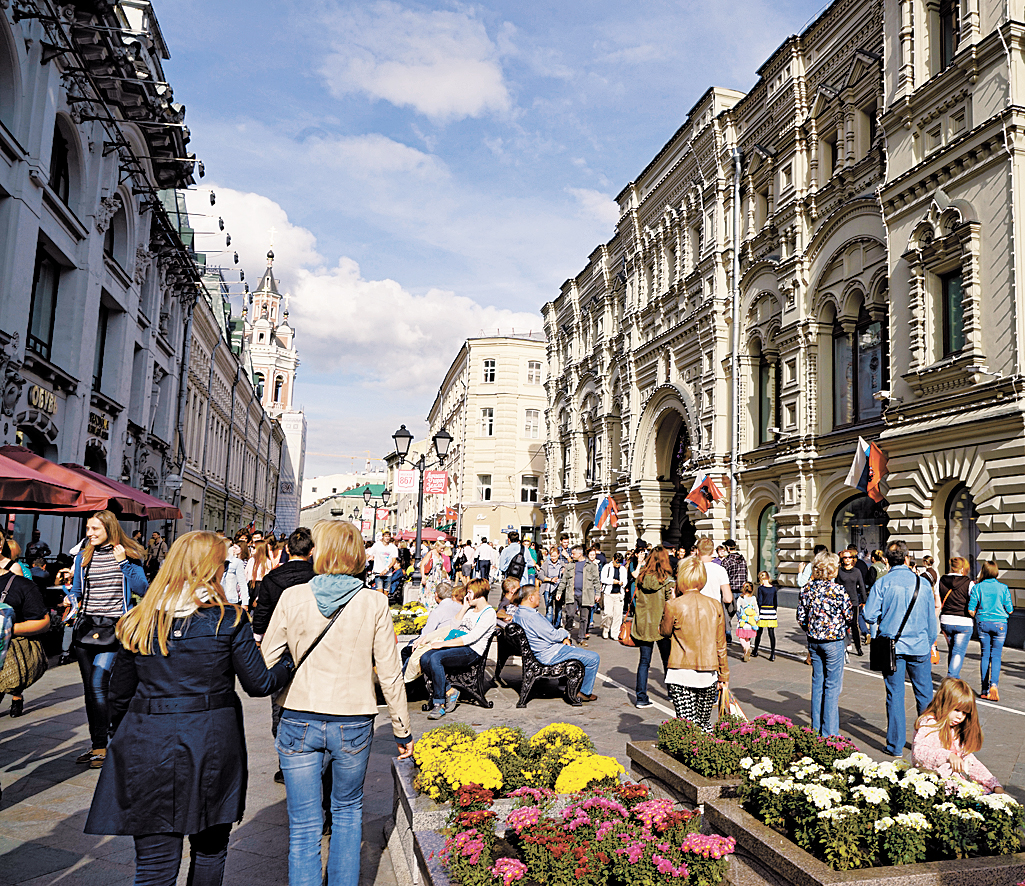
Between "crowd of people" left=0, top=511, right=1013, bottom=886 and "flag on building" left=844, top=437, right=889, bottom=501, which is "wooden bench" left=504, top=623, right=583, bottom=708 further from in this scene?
"flag on building" left=844, top=437, right=889, bottom=501

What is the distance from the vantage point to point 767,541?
24.5 m

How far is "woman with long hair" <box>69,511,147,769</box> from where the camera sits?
6629mm

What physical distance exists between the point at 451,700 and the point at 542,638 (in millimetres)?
1299

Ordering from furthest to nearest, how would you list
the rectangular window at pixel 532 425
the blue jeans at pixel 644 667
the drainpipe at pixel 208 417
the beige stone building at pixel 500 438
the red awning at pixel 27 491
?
the rectangular window at pixel 532 425 < the beige stone building at pixel 500 438 < the drainpipe at pixel 208 417 < the red awning at pixel 27 491 < the blue jeans at pixel 644 667

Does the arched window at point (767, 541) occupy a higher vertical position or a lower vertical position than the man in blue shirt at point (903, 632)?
higher

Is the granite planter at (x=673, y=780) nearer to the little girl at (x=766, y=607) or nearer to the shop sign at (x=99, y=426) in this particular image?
the little girl at (x=766, y=607)

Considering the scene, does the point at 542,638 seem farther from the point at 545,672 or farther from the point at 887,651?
the point at 887,651

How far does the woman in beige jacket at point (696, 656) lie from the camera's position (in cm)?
673

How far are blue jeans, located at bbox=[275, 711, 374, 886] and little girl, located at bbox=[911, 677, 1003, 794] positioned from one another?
3.37 metres

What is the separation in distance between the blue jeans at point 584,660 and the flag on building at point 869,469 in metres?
10.6

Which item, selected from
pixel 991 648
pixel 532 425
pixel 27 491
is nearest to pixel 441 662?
pixel 27 491

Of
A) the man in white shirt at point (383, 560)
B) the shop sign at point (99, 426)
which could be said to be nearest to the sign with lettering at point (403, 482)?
the man in white shirt at point (383, 560)

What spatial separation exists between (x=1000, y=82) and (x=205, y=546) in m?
17.9

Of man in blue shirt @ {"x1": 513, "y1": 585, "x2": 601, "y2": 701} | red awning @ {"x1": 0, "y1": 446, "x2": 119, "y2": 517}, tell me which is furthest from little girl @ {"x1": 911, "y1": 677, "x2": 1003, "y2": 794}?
red awning @ {"x1": 0, "y1": 446, "x2": 119, "y2": 517}
